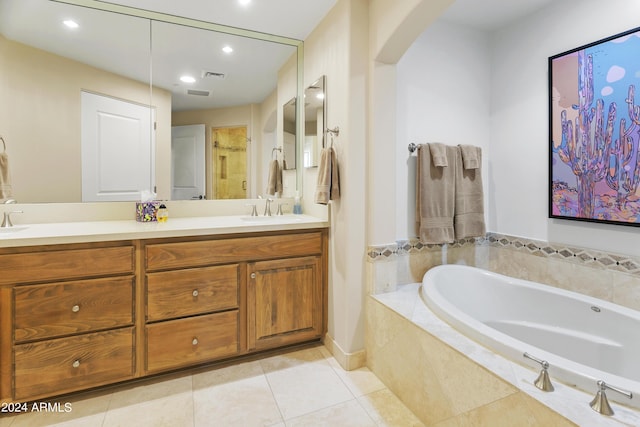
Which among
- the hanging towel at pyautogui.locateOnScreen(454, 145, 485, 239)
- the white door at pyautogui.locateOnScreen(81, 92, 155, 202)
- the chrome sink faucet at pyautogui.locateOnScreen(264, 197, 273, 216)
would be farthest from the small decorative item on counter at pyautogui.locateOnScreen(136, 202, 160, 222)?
the hanging towel at pyautogui.locateOnScreen(454, 145, 485, 239)

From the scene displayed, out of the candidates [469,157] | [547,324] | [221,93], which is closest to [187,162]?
[221,93]

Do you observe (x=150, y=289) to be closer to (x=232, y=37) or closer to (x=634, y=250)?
(x=232, y=37)

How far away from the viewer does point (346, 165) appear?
1.97m

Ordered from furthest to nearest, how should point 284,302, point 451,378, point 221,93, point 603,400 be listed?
point 221,93 < point 284,302 < point 451,378 < point 603,400

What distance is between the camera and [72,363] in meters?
1.62

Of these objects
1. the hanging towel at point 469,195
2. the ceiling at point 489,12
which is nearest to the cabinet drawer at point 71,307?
the hanging towel at point 469,195

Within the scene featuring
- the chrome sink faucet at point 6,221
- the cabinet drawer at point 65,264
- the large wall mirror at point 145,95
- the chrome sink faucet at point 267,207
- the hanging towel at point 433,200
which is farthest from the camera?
the chrome sink faucet at point 267,207

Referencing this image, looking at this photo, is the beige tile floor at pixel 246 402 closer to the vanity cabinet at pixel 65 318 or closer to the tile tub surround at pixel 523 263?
the vanity cabinet at pixel 65 318

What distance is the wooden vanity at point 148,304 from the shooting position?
5.03 ft

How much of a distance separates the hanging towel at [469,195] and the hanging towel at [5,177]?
286 centimetres

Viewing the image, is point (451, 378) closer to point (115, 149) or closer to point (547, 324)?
point (547, 324)

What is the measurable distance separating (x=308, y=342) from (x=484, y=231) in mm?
1522

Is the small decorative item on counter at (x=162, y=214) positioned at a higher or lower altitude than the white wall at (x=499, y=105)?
lower

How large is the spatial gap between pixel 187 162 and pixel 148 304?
107cm
